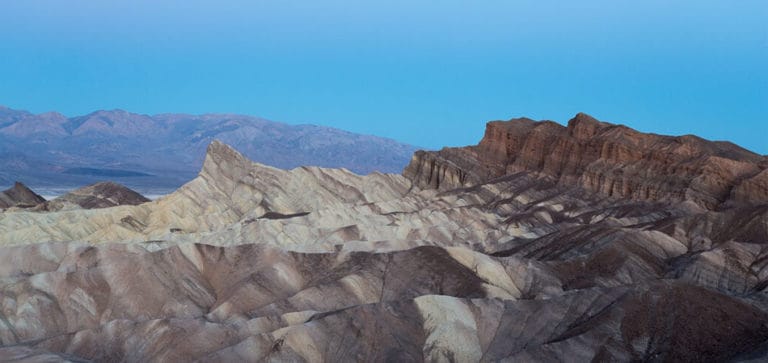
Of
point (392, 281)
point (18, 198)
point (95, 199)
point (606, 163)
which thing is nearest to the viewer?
point (392, 281)

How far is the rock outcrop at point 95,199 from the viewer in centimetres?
9552

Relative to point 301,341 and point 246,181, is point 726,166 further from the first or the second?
point 301,341

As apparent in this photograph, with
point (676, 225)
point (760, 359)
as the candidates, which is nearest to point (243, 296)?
point (760, 359)

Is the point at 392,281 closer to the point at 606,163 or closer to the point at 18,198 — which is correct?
the point at 606,163

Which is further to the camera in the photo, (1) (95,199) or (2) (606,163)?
(1) (95,199)

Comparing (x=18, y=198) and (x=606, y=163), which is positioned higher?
(x=606, y=163)

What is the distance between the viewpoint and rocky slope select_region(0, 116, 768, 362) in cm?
3881

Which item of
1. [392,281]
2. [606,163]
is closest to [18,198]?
[606,163]

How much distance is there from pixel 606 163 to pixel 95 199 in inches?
2149

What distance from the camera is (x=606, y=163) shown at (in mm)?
87750

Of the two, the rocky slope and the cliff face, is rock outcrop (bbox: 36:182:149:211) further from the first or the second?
Answer: the cliff face

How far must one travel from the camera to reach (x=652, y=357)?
37062 mm

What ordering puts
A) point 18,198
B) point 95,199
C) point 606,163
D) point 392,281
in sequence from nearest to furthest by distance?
1. point 392,281
2. point 606,163
3. point 95,199
4. point 18,198

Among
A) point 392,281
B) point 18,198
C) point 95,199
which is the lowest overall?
point 18,198
